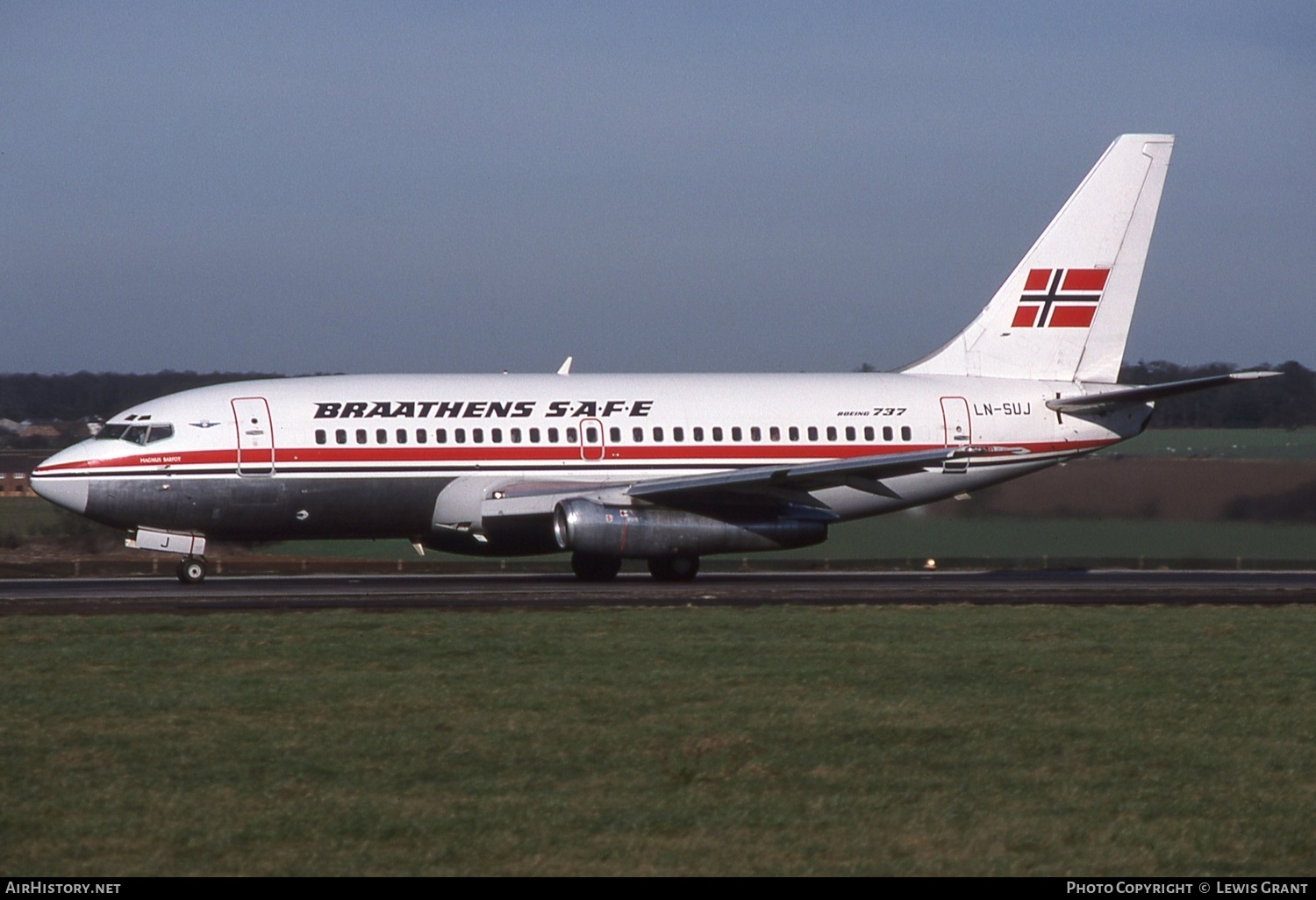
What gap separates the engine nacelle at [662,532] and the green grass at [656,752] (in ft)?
28.2

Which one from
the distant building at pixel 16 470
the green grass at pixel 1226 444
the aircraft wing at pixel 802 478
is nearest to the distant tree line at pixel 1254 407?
the green grass at pixel 1226 444

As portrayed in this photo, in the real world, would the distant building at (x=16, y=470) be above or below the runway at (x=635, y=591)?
above

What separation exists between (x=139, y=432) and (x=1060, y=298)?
1798cm

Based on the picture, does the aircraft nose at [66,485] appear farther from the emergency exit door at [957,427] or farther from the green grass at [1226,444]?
the green grass at [1226,444]

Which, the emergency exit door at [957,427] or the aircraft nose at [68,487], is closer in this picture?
the aircraft nose at [68,487]

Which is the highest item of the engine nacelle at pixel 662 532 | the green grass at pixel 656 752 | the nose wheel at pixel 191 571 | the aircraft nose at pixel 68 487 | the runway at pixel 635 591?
the aircraft nose at pixel 68 487

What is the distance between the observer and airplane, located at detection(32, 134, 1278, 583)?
28.4 metres

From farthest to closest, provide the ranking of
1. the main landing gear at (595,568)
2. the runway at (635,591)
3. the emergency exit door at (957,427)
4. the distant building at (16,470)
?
the distant building at (16,470) → the emergency exit door at (957,427) → the main landing gear at (595,568) → the runway at (635,591)

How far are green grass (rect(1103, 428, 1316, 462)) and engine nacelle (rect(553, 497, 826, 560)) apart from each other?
8.53 meters

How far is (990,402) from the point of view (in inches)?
1256

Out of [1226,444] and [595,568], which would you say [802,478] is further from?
[1226,444]

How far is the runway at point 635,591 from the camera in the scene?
78.3ft

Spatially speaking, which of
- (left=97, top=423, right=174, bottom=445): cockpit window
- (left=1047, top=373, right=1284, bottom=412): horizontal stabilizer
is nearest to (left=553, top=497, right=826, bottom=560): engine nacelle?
(left=1047, top=373, right=1284, bottom=412): horizontal stabilizer
